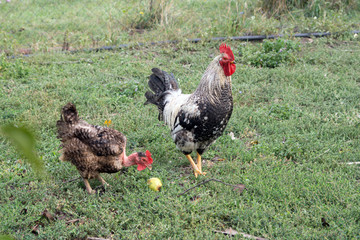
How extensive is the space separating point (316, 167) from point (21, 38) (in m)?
7.83

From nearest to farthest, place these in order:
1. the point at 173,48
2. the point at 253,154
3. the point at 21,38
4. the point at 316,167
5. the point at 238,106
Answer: the point at 316,167 < the point at 253,154 < the point at 238,106 < the point at 173,48 < the point at 21,38

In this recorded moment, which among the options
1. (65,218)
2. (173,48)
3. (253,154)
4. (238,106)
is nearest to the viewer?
(65,218)

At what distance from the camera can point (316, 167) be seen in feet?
13.8

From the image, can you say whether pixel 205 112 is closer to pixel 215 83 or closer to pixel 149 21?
pixel 215 83

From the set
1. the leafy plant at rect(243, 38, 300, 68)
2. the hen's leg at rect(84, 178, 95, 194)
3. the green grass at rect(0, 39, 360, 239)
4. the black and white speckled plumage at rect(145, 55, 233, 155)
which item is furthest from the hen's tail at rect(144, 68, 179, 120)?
the leafy plant at rect(243, 38, 300, 68)

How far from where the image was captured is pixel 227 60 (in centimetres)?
389

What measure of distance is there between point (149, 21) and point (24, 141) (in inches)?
364

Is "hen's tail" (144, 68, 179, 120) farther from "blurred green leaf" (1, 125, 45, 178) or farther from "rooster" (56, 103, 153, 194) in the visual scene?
"blurred green leaf" (1, 125, 45, 178)

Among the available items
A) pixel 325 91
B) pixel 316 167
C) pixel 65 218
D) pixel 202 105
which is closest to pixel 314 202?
pixel 316 167

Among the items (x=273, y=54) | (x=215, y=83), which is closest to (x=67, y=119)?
(x=215, y=83)

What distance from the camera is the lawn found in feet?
11.2

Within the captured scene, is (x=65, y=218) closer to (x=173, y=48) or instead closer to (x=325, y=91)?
(x=325, y=91)

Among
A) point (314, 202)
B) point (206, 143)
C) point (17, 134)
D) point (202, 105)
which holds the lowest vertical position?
point (314, 202)

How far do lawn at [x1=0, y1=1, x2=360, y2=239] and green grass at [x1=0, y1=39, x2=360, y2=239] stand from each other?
0.02 m
